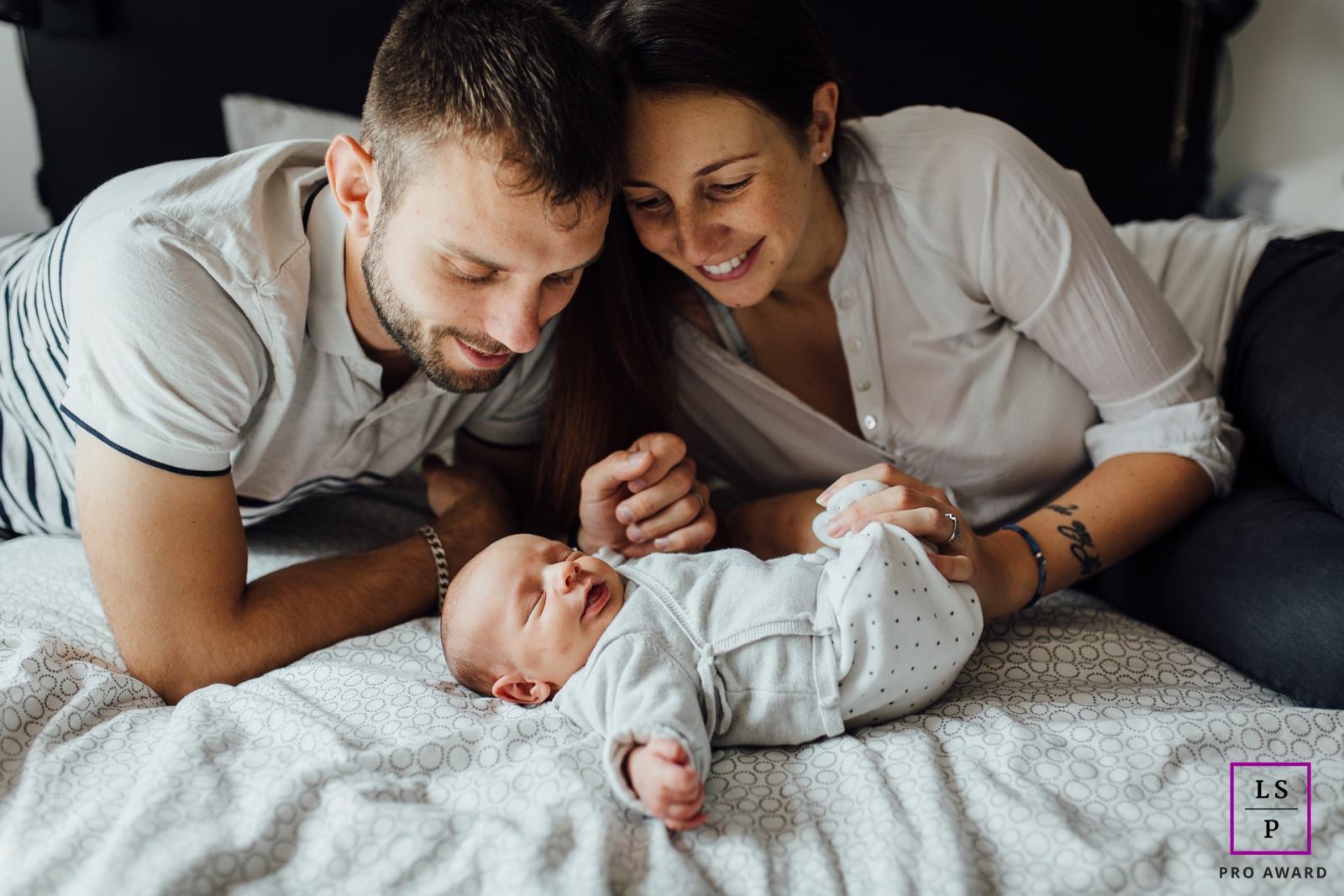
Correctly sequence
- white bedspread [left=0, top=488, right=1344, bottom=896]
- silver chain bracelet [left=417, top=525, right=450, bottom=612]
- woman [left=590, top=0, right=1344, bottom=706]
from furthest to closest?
1. silver chain bracelet [left=417, top=525, right=450, bottom=612]
2. woman [left=590, top=0, right=1344, bottom=706]
3. white bedspread [left=0, top=488, right=1344, bottom=896]

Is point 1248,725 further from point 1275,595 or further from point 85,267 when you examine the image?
point 85,267

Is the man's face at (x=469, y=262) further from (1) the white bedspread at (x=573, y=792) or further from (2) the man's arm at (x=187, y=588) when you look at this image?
(1) the white bedspread at (x=573, y=792)

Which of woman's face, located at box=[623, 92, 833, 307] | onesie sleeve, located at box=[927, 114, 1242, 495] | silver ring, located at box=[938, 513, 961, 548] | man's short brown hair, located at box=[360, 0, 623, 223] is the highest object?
man's short brown hair, located at box=[360, 0, 623, 223]

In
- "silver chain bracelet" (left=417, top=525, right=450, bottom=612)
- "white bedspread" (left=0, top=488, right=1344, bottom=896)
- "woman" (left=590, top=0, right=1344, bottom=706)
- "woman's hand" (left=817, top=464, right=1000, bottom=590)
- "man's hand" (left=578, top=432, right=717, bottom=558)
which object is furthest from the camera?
"silver chain bracelet" (left=417, top=525, right=450, bottom=612)

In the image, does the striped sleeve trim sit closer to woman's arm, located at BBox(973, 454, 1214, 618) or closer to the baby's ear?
the baby's ear

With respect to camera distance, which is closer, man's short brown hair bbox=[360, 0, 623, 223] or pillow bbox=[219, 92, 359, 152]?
man's short brown hair bbox=[360, 0, 623, 223]

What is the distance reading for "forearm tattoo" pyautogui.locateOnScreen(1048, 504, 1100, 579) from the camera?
1.46 metres

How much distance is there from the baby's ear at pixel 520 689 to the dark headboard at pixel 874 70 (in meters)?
1.48

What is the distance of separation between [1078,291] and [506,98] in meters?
0.86

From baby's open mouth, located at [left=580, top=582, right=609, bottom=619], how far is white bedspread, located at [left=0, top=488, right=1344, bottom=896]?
0.42ft

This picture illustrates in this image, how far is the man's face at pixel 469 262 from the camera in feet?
3.93

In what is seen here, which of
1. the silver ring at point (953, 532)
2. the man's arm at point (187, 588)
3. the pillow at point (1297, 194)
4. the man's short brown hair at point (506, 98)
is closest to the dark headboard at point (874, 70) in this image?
the pillow at point (1297, 194)

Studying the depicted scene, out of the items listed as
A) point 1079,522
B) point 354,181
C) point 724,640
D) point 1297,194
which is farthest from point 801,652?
point 1297,194

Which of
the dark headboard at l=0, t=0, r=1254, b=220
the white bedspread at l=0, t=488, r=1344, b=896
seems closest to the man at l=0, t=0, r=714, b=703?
the white bedspread at l=0, t=488, r=1344, b=896
